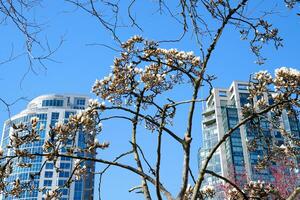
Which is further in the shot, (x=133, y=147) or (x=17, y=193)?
(x=17, y=193)

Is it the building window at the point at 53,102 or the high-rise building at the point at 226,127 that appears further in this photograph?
the building window at the point at 53,102

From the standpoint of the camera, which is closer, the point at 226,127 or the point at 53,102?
the point at 226,127

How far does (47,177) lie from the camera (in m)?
88.9

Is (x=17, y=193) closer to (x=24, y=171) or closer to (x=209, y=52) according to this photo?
(x=209, y=52)

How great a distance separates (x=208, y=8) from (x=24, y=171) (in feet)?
337

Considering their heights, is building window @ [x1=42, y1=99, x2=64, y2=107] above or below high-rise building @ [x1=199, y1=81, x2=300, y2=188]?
above

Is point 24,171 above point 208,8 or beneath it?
above

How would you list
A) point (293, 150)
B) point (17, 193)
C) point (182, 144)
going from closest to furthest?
point (182, 144), point (17, 193), point (293, 150)

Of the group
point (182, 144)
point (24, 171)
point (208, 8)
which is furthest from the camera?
point (24, 171)

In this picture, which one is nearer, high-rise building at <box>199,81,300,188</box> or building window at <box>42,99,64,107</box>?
high-rise building at <box>199,81,300,188</box>

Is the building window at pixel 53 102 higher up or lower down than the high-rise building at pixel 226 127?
higher up

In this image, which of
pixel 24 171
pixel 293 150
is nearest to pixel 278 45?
pixel 293 150

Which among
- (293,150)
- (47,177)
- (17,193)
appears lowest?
(17,193)

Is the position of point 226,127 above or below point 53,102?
below
